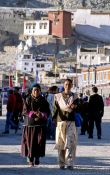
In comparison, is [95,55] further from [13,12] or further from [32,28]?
[13,12]

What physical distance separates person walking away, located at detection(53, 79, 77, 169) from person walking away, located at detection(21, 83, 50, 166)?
0.22 m

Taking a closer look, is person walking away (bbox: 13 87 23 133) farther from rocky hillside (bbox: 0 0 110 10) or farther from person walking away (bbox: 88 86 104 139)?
rocky hillside (bbox: 0 0 110 10)

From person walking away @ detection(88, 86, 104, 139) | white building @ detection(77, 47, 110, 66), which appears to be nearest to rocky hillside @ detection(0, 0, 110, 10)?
white building @ detection(77, 47, 110, 66)

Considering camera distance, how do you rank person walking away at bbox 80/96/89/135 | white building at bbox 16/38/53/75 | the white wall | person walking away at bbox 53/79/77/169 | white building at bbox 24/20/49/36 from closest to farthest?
1. person walking away at bbox 53/79/77/169
2. person walking away at bbox 80/96/89/135
3. white building at bbox 16/38/53/75
4. white building at bbox 24/20/49/36
5. the white wall

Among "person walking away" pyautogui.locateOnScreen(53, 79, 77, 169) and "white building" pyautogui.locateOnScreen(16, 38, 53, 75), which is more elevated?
"person walking away" pyautogui.locateOnScreen(53, 79, 77, 169)

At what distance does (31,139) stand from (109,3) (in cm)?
12239

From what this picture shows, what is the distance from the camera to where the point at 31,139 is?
11.9 metres

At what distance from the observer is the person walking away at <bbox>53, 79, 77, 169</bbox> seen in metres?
11.8

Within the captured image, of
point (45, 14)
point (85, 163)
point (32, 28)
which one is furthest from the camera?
point (45, 14)

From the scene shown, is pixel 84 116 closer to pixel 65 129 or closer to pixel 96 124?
pixel 96 124

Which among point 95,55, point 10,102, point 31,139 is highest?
point 31,139

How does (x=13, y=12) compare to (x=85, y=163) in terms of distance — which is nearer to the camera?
(x=85, y=163)

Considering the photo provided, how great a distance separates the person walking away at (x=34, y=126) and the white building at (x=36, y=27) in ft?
316

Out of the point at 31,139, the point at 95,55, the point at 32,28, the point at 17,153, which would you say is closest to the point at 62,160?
the point at 31,139
